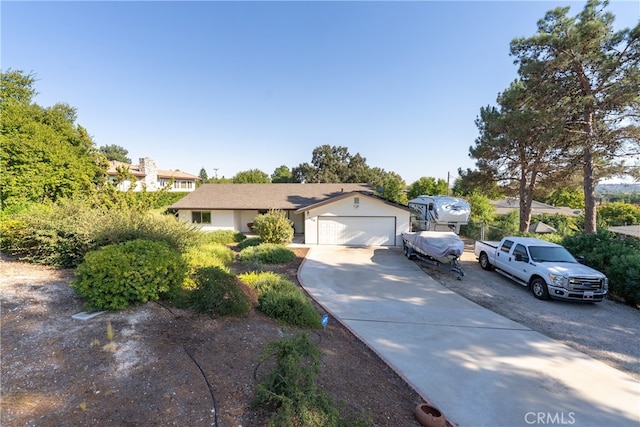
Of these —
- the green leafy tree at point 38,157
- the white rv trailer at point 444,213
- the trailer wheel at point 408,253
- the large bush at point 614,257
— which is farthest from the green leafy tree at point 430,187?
the green leafy tree at point 38,157

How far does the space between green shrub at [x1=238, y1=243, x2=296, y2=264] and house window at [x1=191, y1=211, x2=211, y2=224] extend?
374 inches

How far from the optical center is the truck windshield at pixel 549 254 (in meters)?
10.1

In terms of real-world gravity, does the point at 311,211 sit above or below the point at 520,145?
below

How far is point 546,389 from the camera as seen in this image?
4969 millimetres

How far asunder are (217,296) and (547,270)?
402 inches

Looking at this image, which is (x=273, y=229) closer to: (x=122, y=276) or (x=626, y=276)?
(x=122, y=276)

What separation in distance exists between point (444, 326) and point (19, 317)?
8993mm

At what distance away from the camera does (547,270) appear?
937 centimetres

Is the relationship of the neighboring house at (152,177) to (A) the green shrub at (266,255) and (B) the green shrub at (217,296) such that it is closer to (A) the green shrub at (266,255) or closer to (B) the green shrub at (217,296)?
(A) the green shrub at (266,255)

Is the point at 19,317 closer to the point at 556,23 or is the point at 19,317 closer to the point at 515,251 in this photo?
the point at 515,251

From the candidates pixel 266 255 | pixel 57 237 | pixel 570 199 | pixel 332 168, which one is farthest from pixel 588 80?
pixel 570 199

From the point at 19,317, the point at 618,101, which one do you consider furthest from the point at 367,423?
the point at 618,101

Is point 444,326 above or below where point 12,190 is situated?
below

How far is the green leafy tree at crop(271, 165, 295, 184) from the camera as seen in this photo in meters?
53.3
